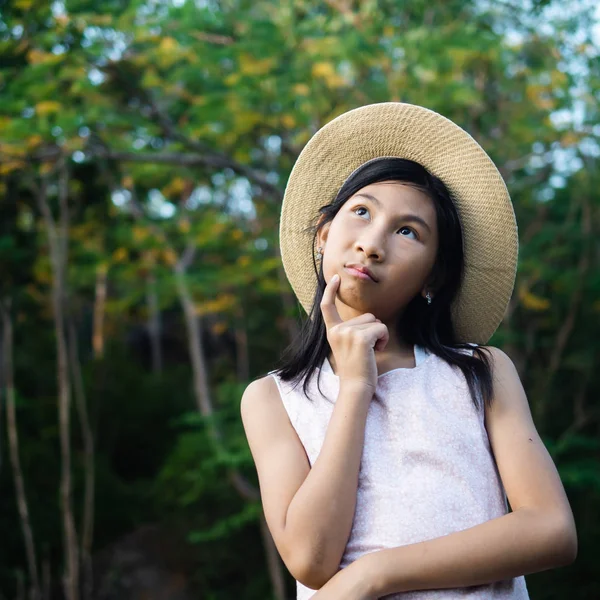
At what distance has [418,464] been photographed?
52.1 inches

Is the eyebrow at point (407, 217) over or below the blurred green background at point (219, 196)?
below

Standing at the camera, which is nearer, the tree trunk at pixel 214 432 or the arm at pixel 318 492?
the arm at pixel 318 492

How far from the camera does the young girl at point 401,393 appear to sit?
1229 millimetres

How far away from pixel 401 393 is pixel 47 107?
342 centimetres

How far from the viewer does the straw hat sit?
1.55 meters

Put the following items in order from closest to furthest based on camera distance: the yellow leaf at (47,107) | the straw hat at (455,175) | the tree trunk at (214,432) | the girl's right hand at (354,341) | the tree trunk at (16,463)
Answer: the girl's right hand at (354,341) → the straw hat at (455,175) → the yellow leaf at (47,107) → the tree trunk at (16,463) → the tree trunk at (214,432)

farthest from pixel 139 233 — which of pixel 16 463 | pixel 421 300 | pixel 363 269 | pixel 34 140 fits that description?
pixel 363 269

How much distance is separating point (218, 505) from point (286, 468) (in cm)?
555

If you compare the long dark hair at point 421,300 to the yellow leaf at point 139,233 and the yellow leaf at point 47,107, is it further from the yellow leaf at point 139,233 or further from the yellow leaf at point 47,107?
the yellow leaf at point 139,233

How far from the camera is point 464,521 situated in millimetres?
1279

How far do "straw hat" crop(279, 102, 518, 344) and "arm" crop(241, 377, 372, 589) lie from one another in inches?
16.4

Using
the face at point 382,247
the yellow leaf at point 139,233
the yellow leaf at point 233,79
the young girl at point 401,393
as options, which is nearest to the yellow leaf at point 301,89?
the yellow leaf at point 233,79

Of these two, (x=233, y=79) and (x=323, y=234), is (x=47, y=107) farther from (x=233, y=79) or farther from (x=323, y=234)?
(x=323, y=234)

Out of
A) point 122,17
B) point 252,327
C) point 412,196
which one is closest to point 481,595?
point 412,196
